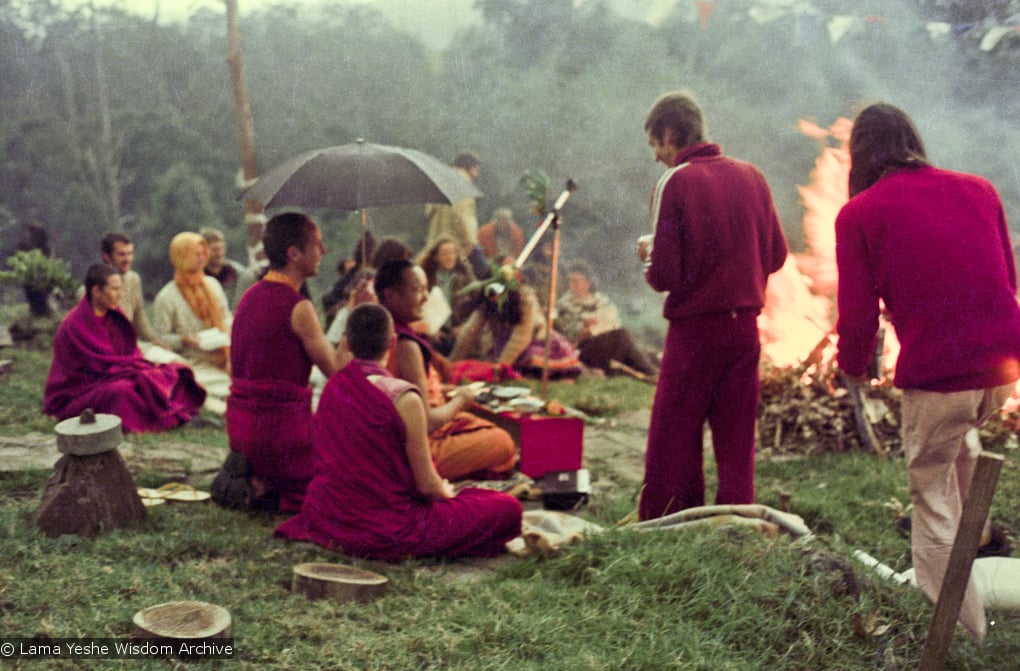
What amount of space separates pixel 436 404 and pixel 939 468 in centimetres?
299

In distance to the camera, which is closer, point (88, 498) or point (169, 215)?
point (88, 498)

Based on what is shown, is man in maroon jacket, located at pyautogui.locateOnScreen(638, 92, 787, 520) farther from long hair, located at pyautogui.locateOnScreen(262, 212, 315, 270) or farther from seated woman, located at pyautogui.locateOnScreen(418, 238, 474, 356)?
seated woman, located at pyautogui.locateOnScreen(418, 238, 474, 356)

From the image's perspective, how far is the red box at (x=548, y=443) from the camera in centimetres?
577

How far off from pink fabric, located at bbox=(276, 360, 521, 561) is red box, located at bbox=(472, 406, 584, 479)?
4.39 ft

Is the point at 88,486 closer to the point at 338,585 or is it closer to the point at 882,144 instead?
the point at 338,585

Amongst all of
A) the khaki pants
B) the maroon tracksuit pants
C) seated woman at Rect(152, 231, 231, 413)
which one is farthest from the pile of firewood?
seated woman at Rect(152, 231, 231, 413)

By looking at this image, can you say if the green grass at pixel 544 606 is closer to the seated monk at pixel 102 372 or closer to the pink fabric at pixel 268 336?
the pink fabric at pixel 268 336

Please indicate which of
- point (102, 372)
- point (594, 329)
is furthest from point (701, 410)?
point (594, 329)

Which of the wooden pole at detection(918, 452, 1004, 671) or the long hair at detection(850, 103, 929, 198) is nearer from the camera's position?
the wooden pole at detection(918, 452, 1004, 671)

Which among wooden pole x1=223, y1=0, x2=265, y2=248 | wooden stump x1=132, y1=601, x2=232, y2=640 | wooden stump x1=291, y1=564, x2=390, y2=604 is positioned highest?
wooden pole x1=223, y1=0, x2=265, y2=248

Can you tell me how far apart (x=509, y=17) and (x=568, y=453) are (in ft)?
35.2

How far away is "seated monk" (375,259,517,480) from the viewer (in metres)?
5.03

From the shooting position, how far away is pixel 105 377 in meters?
6.74

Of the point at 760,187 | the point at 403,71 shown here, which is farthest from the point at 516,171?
the point at 760,187
